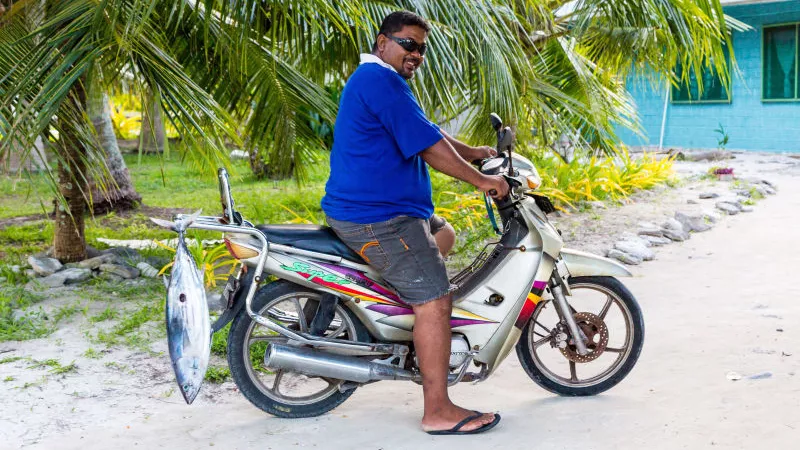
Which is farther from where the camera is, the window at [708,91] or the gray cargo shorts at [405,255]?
the window at [708,91]

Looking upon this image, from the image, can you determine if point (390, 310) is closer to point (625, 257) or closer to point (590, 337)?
point (590, 337)

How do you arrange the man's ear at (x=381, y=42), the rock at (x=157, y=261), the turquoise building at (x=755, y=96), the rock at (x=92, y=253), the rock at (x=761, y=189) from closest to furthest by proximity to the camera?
1. the man's ear at (x=381, y=42)
2. the rock at (x=157, y=261)
3. the rock at (x=92, y=253)
4. the rock at (x=761, y=189)
5. the turquoise building at (x=755, y=96)

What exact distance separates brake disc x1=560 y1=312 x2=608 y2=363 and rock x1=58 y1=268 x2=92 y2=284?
362 centimetres

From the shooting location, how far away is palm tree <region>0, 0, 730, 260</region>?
15.9 feet

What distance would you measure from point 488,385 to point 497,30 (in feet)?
8.86

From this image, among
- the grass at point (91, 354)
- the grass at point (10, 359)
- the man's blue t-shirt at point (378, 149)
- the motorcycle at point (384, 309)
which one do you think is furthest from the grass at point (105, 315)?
the man's blue t-shirt at point (378, 149)

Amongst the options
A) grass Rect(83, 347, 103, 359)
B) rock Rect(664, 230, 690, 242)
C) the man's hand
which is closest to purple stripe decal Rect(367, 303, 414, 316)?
the man's hand

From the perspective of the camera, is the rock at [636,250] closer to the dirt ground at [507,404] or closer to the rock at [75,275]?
the dirt ground at [507,404]

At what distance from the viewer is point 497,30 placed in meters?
6.12

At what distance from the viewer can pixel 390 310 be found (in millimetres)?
3912

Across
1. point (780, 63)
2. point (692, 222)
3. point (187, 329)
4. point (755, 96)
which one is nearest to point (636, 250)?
point (692, 222)

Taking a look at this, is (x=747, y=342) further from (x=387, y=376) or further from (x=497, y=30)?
(x=497, y=30)

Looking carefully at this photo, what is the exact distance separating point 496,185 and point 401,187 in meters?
0.42

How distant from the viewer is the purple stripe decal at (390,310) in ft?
12.8
